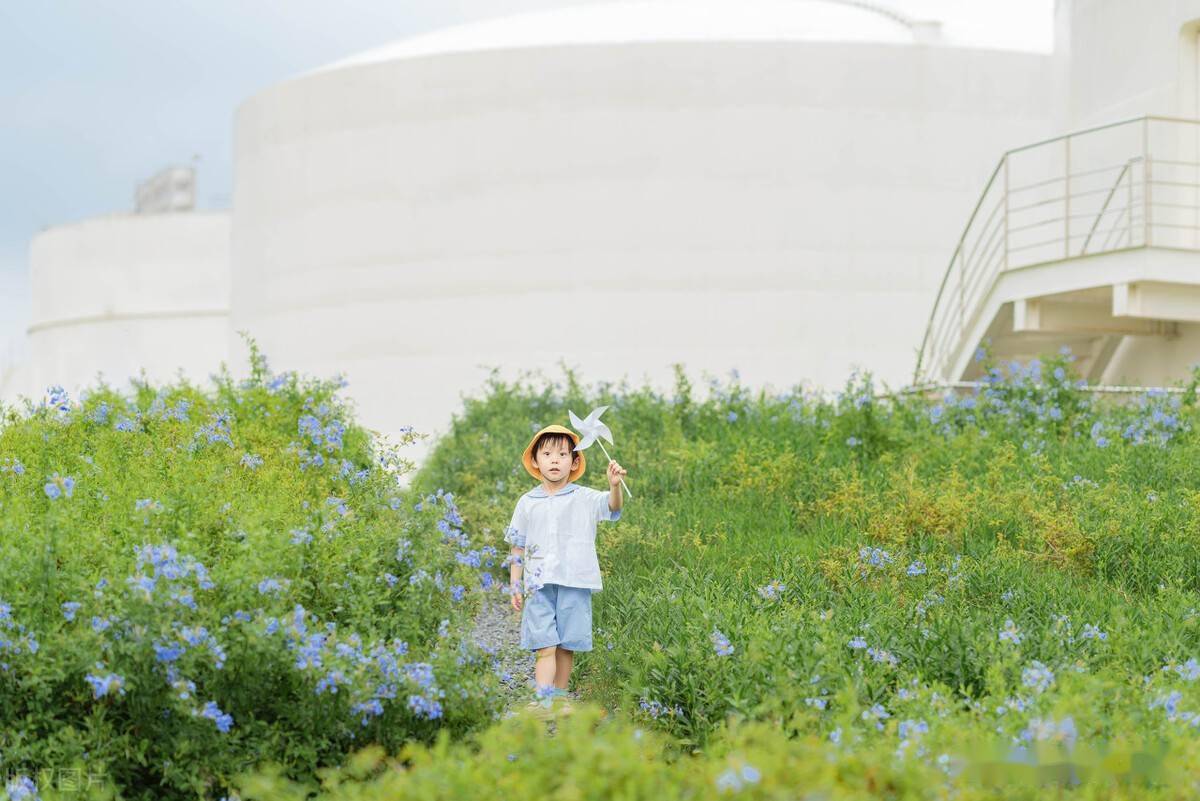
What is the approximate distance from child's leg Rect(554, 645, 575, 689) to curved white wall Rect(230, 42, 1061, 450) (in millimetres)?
14490

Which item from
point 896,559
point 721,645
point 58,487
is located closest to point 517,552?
point 721,645

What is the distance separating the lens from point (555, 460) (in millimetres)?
6434

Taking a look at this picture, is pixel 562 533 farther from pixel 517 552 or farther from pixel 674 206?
pixel 674 206

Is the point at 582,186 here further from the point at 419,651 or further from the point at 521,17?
the point at 419,651

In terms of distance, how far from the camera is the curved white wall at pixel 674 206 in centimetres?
2089

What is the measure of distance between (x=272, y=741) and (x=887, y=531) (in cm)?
424

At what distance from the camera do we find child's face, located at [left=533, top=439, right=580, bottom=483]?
21.1ft

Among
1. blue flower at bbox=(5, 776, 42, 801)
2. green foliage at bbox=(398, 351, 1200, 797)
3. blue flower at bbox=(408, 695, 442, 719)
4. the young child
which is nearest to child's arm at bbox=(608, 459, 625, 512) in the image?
the young child

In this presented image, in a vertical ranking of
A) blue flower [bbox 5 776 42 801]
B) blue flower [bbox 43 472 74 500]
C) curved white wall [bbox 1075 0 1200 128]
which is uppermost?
curved white wall [bbox 1075 0 1200 128]

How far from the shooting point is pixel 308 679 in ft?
15.5

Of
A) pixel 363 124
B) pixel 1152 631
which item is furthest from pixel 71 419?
pixel 363 124

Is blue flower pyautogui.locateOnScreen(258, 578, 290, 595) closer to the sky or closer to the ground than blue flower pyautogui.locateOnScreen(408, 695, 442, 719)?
closer to the sky

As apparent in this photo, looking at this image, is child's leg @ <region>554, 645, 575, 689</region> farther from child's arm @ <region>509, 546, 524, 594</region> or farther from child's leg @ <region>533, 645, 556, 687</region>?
child's arm @ <region>509, 546, 524, 594</region>

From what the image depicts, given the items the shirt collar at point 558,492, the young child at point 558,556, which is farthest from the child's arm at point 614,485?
the shirt collar at point 558,492
